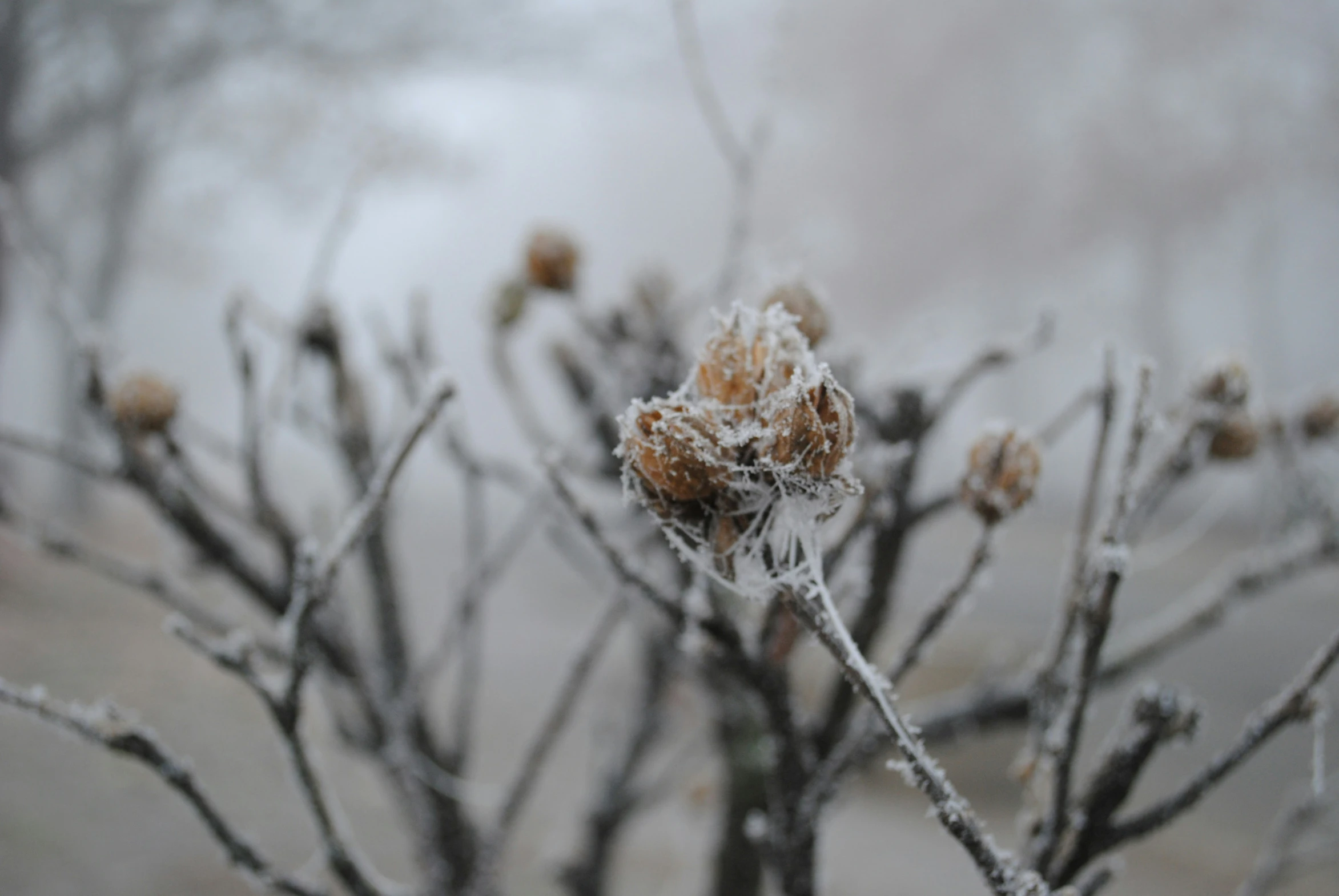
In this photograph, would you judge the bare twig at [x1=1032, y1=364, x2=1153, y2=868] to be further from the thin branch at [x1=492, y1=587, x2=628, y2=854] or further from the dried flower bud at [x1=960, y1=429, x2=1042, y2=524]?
the thin branch at [x1=492, y1=587, x2=628, y2=854]

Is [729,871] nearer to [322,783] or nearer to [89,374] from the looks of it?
[322,783]

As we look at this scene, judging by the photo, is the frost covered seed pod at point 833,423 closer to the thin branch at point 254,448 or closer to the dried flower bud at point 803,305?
the dried flower bud at point 803,305

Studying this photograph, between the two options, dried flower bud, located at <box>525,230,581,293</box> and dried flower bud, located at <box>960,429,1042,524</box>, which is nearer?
dried flower bud, located at <box>960,429,1042,524</box>

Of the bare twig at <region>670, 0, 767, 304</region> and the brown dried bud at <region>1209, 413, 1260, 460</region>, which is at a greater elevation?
the bare twig at <region>670, 0, 767, 304</region>

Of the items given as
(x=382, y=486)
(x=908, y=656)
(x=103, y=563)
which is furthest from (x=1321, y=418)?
(x=103, y=563)

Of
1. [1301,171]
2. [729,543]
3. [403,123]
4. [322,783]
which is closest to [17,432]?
[322,783]

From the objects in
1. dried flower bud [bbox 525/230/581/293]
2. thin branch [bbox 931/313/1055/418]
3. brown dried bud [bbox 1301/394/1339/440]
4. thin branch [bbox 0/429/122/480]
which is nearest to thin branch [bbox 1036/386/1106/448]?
thin branch [bbox 931/313/1055/418]
